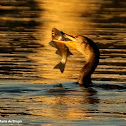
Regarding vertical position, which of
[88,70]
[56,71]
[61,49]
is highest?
[61,49]

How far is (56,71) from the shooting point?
57.9 feet

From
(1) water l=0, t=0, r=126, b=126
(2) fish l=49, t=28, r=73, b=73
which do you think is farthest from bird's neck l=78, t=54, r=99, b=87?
(2) fish l=49, t=28, r=73, b=73

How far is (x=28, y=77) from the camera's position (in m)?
16.2

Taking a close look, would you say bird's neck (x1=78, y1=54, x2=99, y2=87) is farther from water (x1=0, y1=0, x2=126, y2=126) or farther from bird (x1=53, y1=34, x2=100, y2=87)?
water (x1=0, y1=0, x2=126, y2=126)

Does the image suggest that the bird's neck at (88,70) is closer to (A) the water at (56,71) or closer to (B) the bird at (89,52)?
(B) the bird at (89,52)

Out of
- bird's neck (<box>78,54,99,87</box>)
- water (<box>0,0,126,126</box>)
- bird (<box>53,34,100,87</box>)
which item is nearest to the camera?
water (<box>0,0,126,126</box>)

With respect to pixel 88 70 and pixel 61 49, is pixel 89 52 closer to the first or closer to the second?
pixel 88 70

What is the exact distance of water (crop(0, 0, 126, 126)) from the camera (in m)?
12.5

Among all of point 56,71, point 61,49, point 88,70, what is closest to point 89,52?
point 88,70

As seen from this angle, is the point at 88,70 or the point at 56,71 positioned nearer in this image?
the point at 88,70

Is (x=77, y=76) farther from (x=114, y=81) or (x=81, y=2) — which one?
(x=81, y=2)

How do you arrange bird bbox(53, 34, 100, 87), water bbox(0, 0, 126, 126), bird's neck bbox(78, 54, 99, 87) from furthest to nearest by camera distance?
bird bbox(53, 34, 100, 87)
bird's neck bbox(78, 54, 99, 87)
water bbox(0, 0, 126, 126)

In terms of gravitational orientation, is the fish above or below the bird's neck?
above

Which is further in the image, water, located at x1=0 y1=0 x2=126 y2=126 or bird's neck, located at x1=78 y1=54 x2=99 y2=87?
bird's neck, located at x1=78 y1=54 x2=99 y2=87
